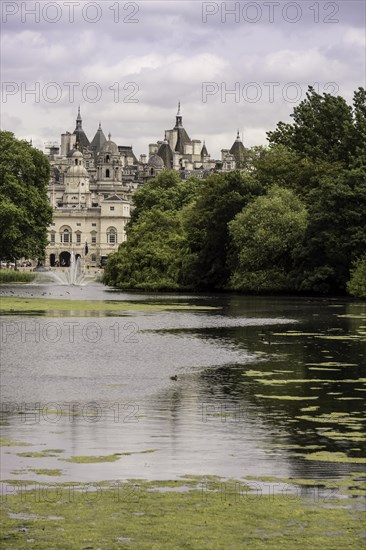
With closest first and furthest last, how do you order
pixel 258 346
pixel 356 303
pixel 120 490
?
pixel 120 490
pixel 258 346
pixel 356 303

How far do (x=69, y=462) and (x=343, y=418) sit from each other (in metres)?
5.69

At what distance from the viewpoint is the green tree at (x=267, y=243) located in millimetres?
74062

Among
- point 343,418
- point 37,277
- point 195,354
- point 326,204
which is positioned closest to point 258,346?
point 195,354

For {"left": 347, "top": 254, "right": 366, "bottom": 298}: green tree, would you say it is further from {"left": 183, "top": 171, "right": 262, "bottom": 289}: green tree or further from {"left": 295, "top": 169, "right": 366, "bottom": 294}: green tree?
{"left": 183, "top": 171, "right": 262, "bottom": 289}: green tree

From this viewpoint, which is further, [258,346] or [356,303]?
[356,303]

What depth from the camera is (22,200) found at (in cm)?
10388

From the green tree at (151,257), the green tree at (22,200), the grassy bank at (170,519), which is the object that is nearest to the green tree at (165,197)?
the green tree at (22,200)

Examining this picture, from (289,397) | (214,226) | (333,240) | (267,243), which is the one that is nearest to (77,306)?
(267,243)

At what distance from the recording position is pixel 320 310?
5369 centimetres

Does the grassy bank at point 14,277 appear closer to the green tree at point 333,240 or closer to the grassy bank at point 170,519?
the green tree at point 333,240

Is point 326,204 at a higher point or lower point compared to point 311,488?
higher

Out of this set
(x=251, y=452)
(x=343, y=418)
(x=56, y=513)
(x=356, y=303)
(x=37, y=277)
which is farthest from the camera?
(x=37, y=277)

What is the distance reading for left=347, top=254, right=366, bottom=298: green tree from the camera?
68312mm

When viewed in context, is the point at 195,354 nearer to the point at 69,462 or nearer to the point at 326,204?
the point at 69,462
